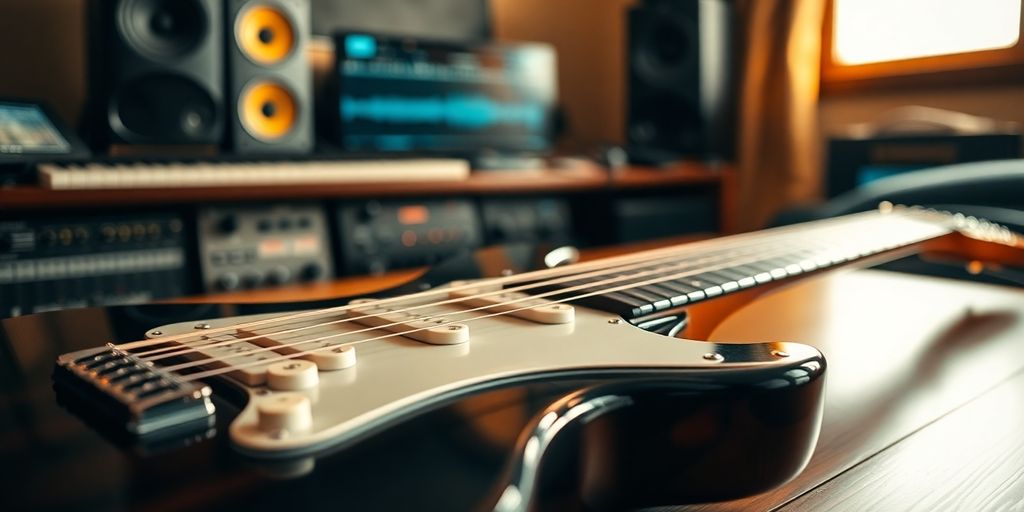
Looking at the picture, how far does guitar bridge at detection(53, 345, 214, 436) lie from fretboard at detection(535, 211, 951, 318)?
0.89 feet

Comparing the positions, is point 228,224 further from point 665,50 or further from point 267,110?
point 665,50

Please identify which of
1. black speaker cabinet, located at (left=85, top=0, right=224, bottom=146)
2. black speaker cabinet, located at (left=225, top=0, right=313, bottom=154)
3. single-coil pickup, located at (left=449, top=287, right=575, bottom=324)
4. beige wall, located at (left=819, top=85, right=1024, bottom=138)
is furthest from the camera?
beige wall, located at (left=819, top=85, right=1024, bottom=138)

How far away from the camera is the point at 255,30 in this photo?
1239mm

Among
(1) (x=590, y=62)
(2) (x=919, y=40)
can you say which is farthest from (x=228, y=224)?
(2) (x=919, y=40)

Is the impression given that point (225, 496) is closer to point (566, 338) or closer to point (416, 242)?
point (566, 338)

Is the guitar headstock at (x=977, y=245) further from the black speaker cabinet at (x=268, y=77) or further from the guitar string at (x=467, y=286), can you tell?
the black speaker cabinet at (x=268, y=77)

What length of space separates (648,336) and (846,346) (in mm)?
263

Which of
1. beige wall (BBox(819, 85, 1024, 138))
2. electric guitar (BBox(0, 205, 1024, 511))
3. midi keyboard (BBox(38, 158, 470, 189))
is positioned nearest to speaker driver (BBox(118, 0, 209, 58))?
midi keyboard (BBox(38, 158, 470, 189))

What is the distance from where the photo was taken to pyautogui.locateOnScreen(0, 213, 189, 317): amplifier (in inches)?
35.3

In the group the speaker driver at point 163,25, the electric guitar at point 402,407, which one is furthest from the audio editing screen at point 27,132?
the electric guitar at point 402,407

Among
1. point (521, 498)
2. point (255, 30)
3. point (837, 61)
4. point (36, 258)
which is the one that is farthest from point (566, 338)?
point (837, 61)

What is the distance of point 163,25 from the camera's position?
1.16 m

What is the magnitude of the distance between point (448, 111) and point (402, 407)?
119 cm

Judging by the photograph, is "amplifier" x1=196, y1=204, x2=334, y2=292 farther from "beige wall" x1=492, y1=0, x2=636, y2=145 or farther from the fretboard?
"beige wall" x1=492, y1=0, x2=636, y2=145
